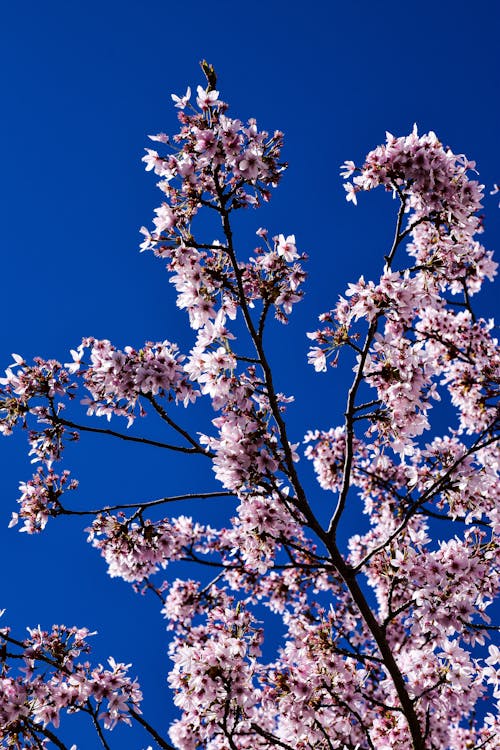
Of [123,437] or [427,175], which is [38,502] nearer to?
[123,437]

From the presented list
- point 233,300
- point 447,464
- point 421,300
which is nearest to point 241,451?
point 233,300

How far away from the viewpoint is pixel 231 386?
598cm

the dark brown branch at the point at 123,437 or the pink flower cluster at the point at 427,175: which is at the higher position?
the pink flower cluster at the point at 427,175

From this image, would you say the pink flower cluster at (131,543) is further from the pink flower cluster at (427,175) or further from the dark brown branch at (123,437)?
the pink flower cluster at (427,175)

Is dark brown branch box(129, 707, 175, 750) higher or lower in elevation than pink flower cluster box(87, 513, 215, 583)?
lower

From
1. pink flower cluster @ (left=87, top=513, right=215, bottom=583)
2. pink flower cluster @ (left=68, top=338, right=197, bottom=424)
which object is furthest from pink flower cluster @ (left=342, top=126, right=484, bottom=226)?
pink flower cluster @ (left=87, top=513, right=215, bottom=583)

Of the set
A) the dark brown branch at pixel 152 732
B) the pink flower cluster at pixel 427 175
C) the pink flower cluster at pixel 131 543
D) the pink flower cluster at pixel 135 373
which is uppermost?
the pink flower cluster at pixel 427 175

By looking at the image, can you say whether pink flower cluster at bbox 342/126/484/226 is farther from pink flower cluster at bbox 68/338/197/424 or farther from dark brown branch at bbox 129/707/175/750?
dark brown branch at bbox 129/707/175/750

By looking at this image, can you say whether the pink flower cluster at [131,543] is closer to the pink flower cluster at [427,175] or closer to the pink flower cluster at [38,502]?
the pink flower cluster at [38,502]

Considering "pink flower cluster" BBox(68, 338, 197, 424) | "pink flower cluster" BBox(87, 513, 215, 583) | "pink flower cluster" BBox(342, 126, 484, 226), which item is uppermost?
"pink flower cluster" BBox(342, 126, 484, 226)

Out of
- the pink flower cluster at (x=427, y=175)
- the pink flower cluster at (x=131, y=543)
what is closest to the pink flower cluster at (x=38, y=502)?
the pink flower cluster at (x=131, y=543)

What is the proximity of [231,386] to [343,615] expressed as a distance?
8.37 m

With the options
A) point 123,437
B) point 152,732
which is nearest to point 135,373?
point 123,437

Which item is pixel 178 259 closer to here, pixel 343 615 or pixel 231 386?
pixel 231 386
